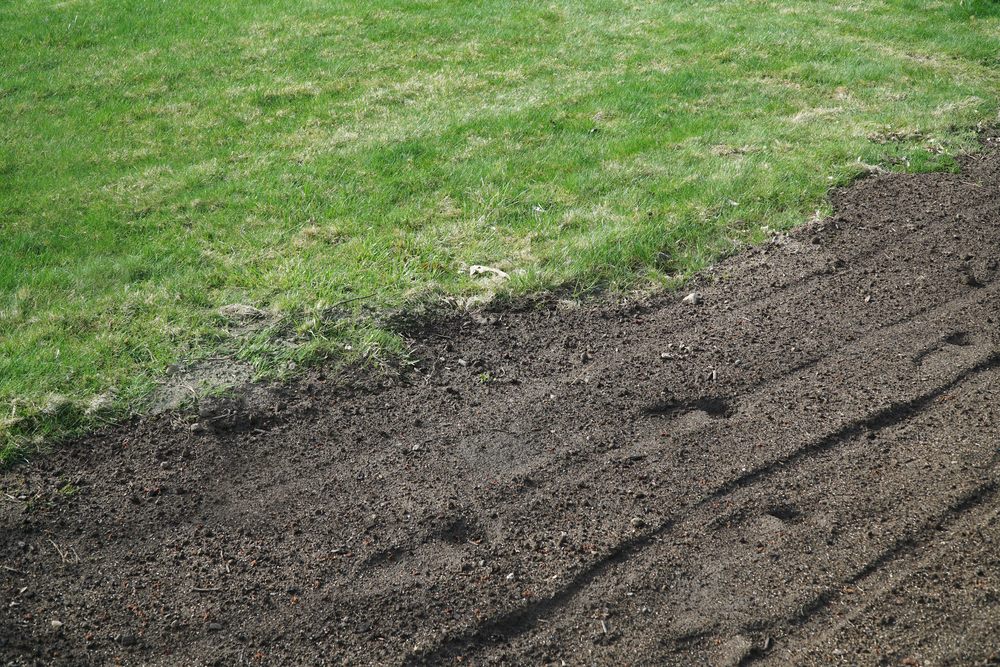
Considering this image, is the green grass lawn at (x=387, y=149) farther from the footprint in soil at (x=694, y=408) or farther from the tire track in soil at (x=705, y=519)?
the tire track in soil at (x=705, y=519)

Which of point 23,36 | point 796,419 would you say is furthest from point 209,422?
point 23,36

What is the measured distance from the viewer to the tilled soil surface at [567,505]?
9.75 ft

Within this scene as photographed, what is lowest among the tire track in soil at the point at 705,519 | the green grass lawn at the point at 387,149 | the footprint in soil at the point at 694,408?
the tire track in soil at the point at 705,519

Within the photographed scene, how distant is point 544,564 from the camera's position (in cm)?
321

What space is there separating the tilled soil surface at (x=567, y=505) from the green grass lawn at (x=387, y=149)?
0.50 meters

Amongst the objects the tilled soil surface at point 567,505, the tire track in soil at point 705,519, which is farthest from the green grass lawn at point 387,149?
the tire track in soil at point 705,519

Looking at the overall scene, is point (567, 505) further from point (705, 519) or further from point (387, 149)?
point (387, 149)

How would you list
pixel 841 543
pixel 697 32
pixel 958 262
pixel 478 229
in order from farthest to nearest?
1. pixel 697 32
2. pixel 478 229
3. pixel 958 262
4. pixel 841 543

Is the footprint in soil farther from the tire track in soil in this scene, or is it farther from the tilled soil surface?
the tire track in soil

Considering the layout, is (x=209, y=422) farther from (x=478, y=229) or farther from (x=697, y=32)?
(x=697, y=32)

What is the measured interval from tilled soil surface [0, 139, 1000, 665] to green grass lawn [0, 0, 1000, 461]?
50 centimetres

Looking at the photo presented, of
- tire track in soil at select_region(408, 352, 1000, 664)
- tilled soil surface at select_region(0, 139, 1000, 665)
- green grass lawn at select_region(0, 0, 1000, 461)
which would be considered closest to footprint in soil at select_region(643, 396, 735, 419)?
tilled soil surface at select_region(0, 139, 1000, 665)

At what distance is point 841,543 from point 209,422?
9.20ft

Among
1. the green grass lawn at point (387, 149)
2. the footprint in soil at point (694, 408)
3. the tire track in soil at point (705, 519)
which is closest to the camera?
the tire track in soil at point (705, 519)
